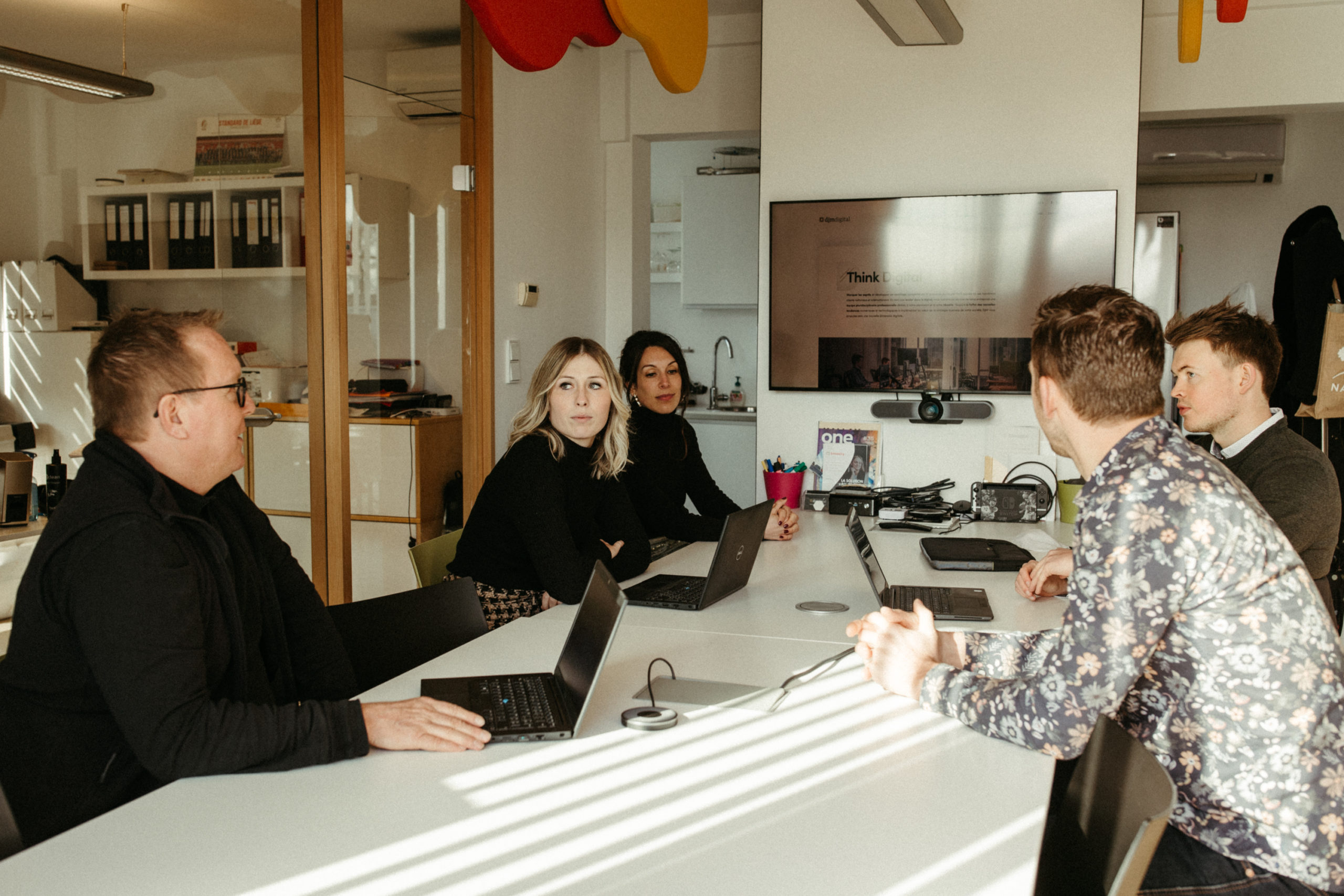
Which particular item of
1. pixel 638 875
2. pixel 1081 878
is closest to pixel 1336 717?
pixel 1081 878

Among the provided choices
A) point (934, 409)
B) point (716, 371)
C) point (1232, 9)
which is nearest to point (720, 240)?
point (716, 371)

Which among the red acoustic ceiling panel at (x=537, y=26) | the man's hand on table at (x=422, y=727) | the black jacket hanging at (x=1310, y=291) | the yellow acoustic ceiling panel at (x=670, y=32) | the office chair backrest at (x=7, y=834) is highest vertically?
the yellow acoustic ceiling panel at (x=670, y=32)

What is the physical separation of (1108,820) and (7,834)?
4.34 feet

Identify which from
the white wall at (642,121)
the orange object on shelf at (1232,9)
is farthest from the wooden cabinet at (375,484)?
the orange object on shelf at (1232,9)

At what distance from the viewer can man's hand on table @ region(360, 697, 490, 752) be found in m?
1.49

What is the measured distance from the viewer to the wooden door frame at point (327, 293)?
3201 millimetres

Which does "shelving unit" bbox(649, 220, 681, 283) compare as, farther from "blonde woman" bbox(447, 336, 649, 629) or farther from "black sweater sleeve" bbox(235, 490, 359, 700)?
"black sweater sleeve" bbox(235, 490, 359, 700)

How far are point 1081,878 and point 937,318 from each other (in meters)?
3.06

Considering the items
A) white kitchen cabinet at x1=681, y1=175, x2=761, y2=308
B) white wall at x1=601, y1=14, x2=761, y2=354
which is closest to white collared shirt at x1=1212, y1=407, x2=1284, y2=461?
white wall at x1=601, y1=14, x2=761, y2=354

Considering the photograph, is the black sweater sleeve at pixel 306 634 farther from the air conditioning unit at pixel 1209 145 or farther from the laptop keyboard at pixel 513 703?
the air conditioning unit at pixel 1209 145

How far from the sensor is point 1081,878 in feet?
4.30

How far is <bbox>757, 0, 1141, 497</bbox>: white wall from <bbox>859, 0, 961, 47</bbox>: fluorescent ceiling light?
200 mm

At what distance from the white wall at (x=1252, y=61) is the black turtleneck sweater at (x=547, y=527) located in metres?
3.00

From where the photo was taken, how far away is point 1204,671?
1.42 m
